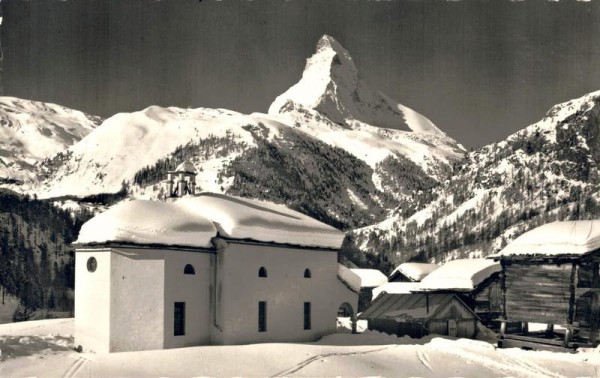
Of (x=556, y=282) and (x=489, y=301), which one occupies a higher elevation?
(x=556, y=282)

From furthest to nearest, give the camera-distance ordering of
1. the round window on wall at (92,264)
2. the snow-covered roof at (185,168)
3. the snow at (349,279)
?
the snow at (349,279)
the snow-covered roof at (185,168)
the round window on wall at (92,264)

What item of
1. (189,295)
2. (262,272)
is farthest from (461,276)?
(189,295)

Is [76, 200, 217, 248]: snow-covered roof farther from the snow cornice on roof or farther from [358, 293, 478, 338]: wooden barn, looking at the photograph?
the snow cornice on roof

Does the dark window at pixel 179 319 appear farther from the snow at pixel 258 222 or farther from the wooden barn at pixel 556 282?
the wooden barn at pixel 556 282

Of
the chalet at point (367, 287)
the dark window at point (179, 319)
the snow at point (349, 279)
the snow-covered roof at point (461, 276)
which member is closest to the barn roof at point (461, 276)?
the snow-covered roof at point (461, 276)

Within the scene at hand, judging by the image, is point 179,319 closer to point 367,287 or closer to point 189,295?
point 189,295

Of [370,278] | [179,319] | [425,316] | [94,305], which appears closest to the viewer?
[94,305]
